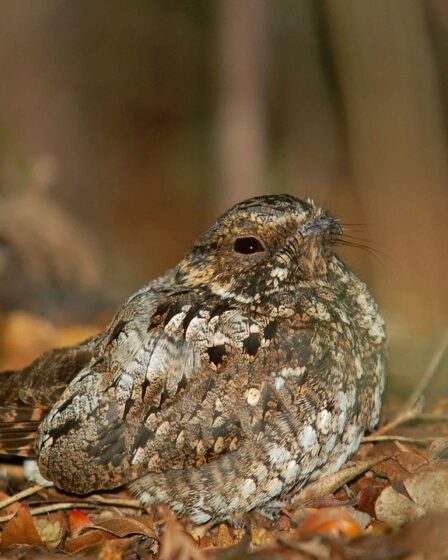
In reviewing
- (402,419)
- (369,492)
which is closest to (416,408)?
(402,419)

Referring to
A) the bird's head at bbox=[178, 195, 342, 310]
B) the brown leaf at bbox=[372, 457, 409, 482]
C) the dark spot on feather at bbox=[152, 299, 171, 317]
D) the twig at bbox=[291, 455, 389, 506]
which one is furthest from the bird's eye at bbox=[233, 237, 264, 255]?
the brown leaf at bbox=[372, 457, 409, 482]

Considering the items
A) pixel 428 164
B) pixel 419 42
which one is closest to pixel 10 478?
pixel 428 164

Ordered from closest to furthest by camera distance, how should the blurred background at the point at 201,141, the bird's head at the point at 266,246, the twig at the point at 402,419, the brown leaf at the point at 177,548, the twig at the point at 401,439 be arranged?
the brown leaf at the point at 177,548 < the blurred background at the point at 201,141 < the bird's head at the point at 266,246 < the twig at the point at 401,439 < the twig at the point at 402,419

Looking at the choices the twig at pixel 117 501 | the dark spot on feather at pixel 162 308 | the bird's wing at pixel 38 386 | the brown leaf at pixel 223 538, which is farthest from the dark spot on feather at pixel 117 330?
the brown leaf at pixel 223 538

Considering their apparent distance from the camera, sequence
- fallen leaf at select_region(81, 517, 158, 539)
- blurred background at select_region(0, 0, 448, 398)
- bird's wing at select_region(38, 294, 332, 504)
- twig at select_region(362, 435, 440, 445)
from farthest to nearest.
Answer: twig at select_region(362, 435, 440, 445) → fallen leaf at select_region(81, 517, 158, 539) → bird's wing at select_region(38, 294, 332, 504) → blurred background at select_region(0, 0, 448, 398)

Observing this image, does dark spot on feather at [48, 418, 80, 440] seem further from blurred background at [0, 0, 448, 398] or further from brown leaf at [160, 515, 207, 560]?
blurred background at [0, 0, 448, 398]

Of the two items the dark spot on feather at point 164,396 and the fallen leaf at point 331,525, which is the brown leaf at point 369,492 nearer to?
the fallen leaf at point 331,525

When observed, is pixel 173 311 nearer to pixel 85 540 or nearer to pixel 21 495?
pixel 85 540
